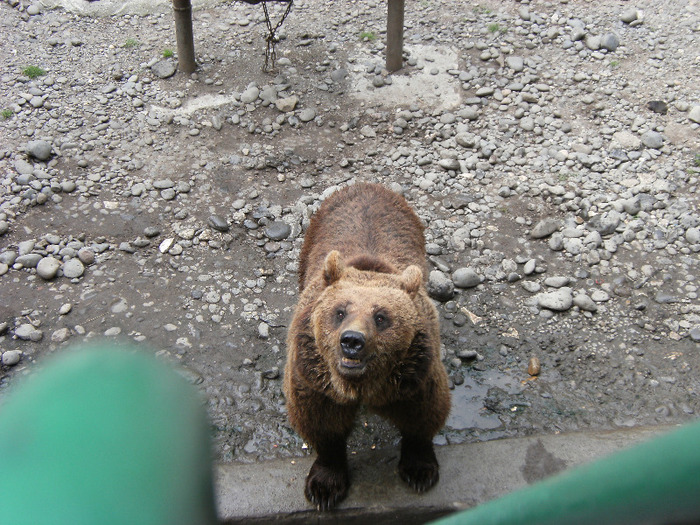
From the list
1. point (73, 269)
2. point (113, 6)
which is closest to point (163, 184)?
point (73, 269)

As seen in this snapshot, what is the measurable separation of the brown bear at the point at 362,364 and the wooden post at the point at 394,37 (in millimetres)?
4027

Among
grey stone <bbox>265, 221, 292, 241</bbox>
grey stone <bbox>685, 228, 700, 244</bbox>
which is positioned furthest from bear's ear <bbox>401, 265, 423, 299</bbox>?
grey stone <bbox>685, 228, 700, 244</bbox>

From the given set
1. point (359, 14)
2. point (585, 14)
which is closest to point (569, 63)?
point (585, 14)

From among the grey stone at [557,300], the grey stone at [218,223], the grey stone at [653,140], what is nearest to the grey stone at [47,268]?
the grey stone at [218,223]

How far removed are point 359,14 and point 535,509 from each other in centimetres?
863

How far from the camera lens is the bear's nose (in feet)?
9.74

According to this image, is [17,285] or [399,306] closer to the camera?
[399,306]

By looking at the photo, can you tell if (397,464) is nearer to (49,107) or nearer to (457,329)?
(457,329)

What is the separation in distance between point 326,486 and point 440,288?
219cm

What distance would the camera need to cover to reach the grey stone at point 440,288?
211 inches

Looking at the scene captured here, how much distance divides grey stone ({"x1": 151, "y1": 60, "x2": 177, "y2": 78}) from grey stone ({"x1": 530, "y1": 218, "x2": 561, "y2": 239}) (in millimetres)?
4868

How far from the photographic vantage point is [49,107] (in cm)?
722

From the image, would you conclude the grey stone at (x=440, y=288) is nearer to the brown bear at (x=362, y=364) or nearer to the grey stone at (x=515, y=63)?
the brown bear at (x=362, y=364)

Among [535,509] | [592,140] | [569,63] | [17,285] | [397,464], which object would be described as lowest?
[397,464]
